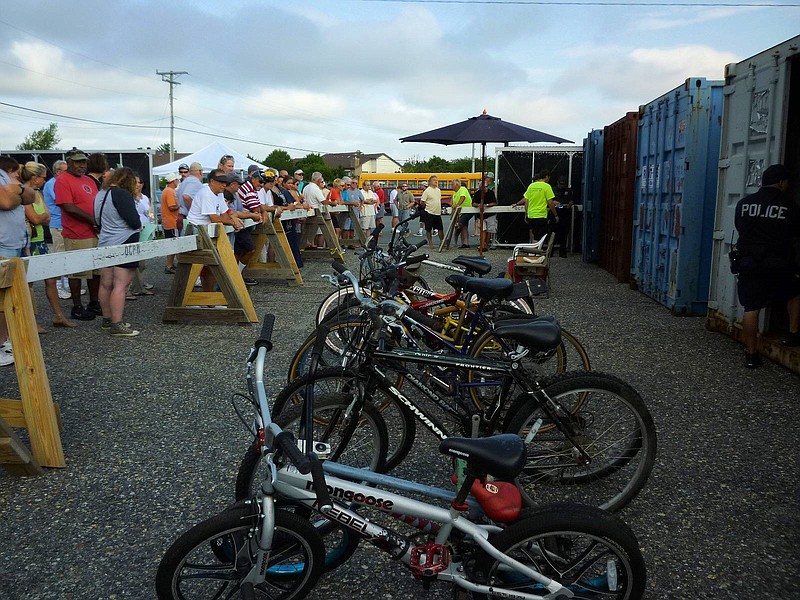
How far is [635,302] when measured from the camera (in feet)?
32.1

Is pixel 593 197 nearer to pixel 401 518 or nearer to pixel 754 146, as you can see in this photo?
pixel 754 146

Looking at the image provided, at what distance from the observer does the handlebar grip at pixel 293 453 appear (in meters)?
2.02

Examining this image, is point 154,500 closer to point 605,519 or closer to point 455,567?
point 455,567

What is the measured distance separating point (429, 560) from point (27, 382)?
264cm

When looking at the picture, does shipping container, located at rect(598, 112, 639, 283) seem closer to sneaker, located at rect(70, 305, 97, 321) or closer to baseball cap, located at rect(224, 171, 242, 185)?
baseball cap, located at rect(224, 171, 242, 185)

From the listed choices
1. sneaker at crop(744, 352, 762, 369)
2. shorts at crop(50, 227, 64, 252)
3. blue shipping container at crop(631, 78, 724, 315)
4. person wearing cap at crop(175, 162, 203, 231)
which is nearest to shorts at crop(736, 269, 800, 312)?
sneaker at crop(744, 352, 762, 369)

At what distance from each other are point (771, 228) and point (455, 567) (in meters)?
4.73

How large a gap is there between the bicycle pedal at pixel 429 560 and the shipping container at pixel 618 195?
32.3 feet

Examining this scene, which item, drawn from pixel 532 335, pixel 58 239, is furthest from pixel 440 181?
pixel 532 335

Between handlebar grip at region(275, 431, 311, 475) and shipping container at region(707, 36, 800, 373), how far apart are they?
5.10 meters

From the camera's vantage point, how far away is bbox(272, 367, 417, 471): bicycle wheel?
11.1ft

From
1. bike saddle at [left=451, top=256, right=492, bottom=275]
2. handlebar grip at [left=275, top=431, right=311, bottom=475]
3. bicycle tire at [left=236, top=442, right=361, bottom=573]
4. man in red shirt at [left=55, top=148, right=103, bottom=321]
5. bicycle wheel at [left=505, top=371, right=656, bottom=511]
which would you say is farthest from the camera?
man in red shirt at [left=55, top=148, right=103, bottom=321]

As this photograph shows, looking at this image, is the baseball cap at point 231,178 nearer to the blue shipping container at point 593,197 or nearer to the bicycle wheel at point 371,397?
the bicycle wheel at point 371,397

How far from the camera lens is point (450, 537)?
2506mm
